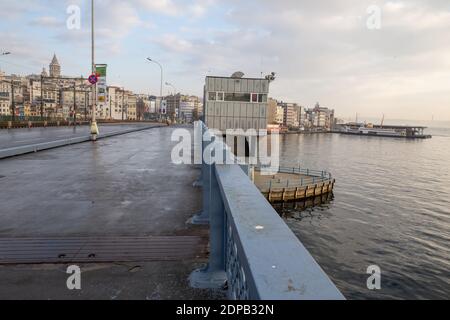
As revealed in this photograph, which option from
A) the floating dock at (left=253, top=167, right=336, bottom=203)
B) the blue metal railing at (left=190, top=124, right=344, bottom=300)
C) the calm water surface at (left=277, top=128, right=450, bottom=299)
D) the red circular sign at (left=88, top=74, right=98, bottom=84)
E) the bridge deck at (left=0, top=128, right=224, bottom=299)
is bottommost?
the calm water surface at (left=277, top=128, right=450, bottom=299)

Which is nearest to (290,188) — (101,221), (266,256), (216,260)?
(101,221)

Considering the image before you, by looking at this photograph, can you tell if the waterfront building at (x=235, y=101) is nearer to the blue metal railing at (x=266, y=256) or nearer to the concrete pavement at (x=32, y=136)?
the concrete pavement at (x=32, y=136)

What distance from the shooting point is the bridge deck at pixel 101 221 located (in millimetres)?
4121

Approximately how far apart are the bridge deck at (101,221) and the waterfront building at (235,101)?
36397 millimetres

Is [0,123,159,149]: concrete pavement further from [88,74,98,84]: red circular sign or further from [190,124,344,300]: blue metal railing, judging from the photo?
[190,124,344,300]: blue metal railing

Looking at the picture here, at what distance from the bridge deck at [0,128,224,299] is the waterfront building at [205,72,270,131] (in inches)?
1433

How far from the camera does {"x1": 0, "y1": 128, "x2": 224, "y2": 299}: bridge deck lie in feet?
13.5

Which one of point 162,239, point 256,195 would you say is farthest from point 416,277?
point 256,195

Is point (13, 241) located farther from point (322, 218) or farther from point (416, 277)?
point (322, 218)

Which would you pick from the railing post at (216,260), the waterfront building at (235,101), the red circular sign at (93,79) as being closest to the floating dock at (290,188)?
the waterfront building at (235,101)

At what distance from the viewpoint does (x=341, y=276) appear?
19.4 m

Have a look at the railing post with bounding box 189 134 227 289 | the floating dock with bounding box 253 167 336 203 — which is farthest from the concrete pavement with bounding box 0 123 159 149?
the railing post with bounding box 189 134 227 289

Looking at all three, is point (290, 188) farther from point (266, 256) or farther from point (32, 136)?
point (266, 256)
